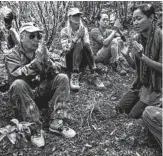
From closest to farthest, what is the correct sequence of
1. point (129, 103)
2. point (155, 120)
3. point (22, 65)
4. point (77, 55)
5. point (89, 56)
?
1. point (155, 120)
2. point (22, 65)
3. point (129, 103)
4. point (77, 55)
5. point (89, 56)

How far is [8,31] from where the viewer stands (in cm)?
582

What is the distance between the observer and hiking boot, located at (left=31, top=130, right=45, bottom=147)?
11.6ft

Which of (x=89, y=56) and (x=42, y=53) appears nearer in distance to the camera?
(x=42, y=53)

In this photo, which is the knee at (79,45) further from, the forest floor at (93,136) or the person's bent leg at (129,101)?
the person's bent leg at (129,101)

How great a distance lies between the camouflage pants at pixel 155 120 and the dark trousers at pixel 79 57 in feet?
7.77

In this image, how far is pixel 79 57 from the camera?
5.39 metres

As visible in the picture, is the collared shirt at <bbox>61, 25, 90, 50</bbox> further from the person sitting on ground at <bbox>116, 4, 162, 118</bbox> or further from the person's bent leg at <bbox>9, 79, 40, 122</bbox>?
the person's bent leg at <bbox>9, 79, 40, 122</bbox>

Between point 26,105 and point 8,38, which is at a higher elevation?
point 8,38

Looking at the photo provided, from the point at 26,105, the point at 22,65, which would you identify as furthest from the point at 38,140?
the point at 22,65

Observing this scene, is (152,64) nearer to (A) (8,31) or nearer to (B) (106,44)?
(B) (106,44)

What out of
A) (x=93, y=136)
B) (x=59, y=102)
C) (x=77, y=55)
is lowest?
(x=93, y=136)

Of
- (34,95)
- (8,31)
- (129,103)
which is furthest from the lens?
(8,31)

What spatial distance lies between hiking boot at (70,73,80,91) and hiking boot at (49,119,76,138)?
1370 mm

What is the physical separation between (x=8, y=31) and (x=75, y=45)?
1.45 metres
